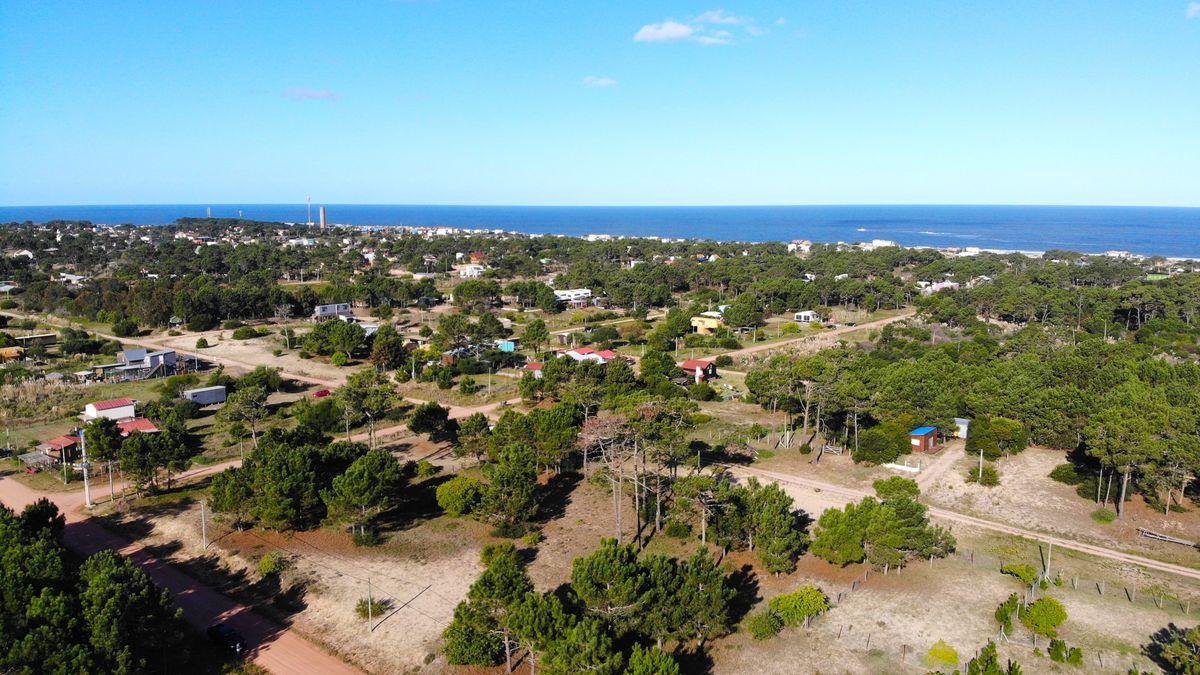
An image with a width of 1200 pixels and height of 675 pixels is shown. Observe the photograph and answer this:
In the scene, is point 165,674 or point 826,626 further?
point 826,626

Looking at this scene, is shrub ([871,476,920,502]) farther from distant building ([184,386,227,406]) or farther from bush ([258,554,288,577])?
distant building ([184,386,227,406])

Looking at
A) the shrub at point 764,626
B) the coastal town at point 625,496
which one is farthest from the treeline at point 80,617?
the shrub at point 764,626

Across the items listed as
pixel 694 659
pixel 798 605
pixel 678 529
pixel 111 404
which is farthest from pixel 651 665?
pixel 111 404

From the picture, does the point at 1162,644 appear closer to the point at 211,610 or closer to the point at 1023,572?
the point at 1023,572

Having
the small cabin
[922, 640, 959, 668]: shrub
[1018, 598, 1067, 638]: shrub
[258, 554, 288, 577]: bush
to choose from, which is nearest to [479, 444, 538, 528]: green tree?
[258, 554, 288, 577]: bush

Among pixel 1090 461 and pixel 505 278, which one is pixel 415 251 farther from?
pixel 1090 461

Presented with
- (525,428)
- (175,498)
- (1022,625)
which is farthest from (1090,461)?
(175,498)

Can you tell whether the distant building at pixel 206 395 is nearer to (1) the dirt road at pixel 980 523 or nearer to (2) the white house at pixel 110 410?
(2) the white house at pixel 110 410
